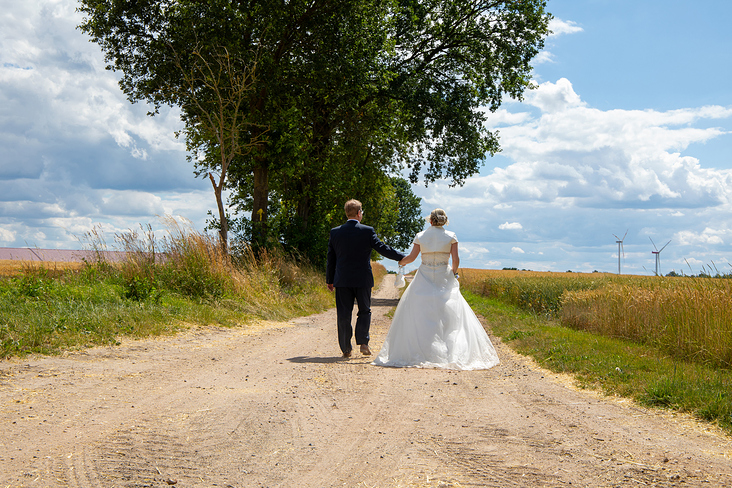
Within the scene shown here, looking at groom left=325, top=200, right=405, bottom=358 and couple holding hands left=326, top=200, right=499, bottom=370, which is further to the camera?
groom left=325, top=200, right=405, bottom=358

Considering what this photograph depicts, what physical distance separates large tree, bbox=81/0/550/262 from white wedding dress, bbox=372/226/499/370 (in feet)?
42.8

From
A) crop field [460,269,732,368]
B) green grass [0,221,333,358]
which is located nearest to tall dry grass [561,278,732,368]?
crop field [460,269,732,368]

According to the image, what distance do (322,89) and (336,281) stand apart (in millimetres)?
14405

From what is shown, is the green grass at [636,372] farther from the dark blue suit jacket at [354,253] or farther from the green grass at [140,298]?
the green grass at [140,298]

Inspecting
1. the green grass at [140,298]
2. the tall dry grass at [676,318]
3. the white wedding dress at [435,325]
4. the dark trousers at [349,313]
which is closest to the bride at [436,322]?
the white wedding dress at [435,325]

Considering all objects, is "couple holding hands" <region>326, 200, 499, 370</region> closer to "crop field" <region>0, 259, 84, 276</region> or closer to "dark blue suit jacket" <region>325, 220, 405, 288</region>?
"dark blue suit jacket" <region>325, 220, 405, 288</region>

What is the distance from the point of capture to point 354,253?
844 centimetres

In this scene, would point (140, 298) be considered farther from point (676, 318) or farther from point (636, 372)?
point (676, 318)

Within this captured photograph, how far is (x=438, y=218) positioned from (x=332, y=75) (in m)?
13.7

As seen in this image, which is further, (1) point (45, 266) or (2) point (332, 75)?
(2) point (332, 75)

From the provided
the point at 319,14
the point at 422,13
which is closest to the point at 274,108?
the point at 319,14

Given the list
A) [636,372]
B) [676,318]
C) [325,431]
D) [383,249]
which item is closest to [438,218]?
[383,249]

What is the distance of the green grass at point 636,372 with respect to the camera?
18.2 ft

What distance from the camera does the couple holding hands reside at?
799 centimetres
